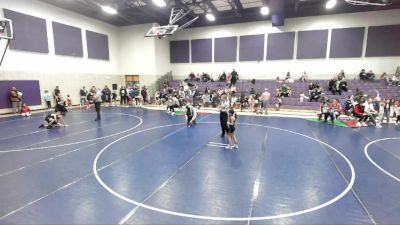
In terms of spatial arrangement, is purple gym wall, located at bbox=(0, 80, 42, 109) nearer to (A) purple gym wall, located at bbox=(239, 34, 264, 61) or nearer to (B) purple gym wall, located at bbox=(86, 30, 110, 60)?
(B) purple gym wall, located at bbox=(86, 30, 110, 60)

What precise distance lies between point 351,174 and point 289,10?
18.1 m

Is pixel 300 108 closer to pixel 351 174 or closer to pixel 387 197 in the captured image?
pixel 351 174

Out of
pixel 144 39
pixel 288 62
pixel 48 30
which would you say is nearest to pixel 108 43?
pixel 144 39

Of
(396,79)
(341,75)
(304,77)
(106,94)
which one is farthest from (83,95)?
(396,79)

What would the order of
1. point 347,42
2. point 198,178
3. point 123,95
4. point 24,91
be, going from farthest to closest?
1. point 123,95
2. point 347,42
3. point 24,91
4. point 198,178

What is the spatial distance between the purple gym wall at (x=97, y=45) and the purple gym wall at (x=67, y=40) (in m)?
0.93

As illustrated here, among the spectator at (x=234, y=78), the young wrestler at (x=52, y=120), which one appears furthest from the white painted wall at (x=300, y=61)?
the young wrestler at (x=52, y=120)

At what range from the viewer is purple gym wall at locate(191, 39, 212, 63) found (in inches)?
942

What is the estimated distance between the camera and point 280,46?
2127 cm

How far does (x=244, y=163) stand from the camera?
636cm

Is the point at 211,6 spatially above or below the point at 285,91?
above

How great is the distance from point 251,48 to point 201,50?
5.31 meters

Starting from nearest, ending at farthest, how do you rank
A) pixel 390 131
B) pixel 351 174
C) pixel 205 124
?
pixel 351 174
pixel 390 131
pixel 205 124

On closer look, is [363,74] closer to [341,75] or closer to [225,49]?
[341,75]
